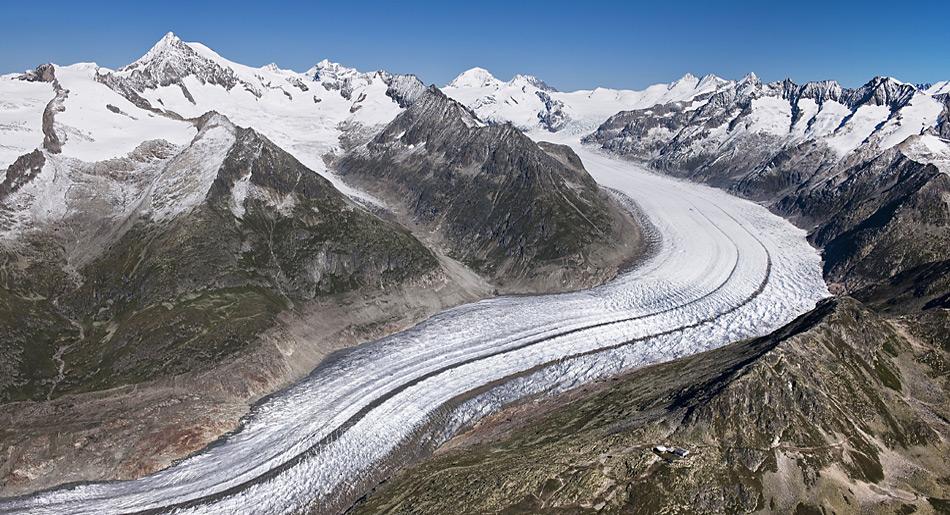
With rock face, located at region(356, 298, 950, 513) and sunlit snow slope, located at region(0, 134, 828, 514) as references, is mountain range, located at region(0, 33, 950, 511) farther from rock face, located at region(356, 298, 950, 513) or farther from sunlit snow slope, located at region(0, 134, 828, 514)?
sunlit snow slope, located at region(0, 134, 828, 514)

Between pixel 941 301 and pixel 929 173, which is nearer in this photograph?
pixel 941 301

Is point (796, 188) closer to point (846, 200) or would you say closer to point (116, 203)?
point (846, 200)

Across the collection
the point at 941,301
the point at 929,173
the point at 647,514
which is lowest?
the point at 647,514

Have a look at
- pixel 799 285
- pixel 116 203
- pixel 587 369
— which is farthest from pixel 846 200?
pixel 116 203

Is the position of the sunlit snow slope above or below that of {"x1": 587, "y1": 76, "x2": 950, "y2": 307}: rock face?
below

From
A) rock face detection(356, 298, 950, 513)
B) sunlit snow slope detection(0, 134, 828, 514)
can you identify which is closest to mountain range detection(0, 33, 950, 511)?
rock face detection(356, 298, 950, 513)

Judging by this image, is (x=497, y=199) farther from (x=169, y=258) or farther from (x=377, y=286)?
(x=169, y=258)

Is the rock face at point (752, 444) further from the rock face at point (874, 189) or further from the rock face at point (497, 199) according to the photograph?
the rock face at point (497, 199)
